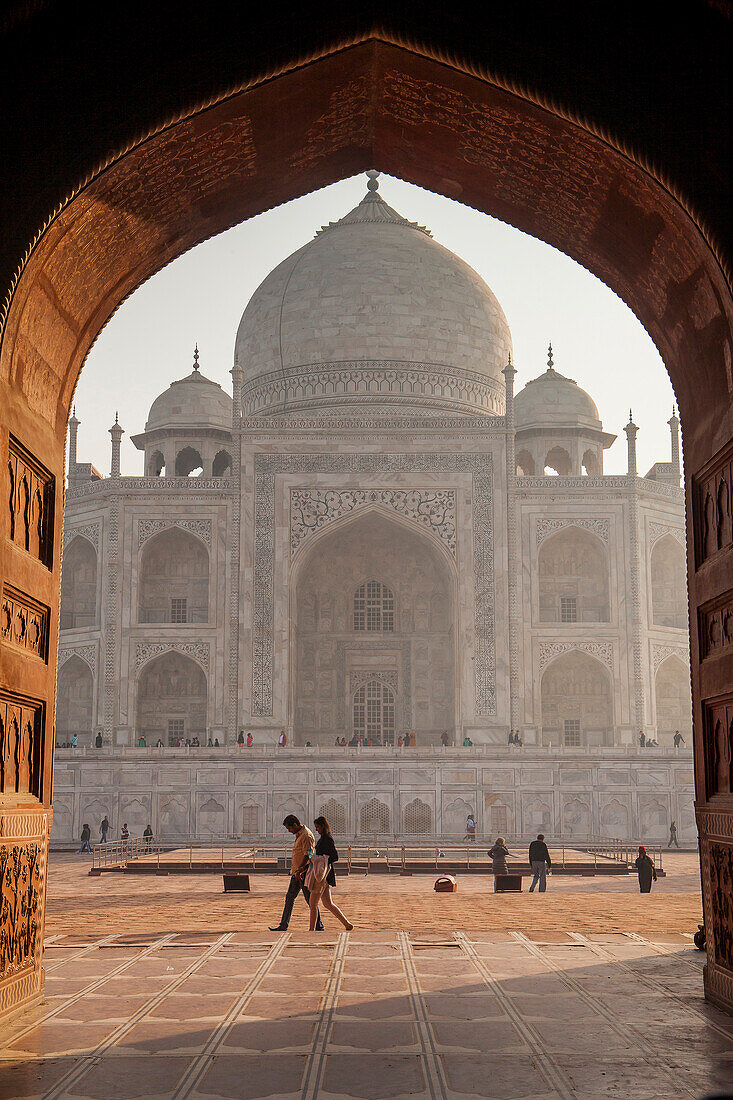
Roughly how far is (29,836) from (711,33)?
483 cm

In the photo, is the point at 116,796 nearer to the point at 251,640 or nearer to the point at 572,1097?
the point at 251,640

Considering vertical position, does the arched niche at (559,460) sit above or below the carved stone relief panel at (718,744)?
above

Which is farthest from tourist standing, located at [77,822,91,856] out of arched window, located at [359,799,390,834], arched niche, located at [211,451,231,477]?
arched niche, located at [211,451,231,477]

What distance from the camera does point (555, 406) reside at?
3195cm

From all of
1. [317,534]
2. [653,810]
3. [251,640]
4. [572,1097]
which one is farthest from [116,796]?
[572,1097]

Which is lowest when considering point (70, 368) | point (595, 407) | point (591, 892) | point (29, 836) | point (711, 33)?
point (591, 892)

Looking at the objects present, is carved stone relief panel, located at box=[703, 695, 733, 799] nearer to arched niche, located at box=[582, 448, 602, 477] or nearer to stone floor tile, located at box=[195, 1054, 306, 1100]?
stone floor tile, located at box=[195, 1054, 306, 1100]

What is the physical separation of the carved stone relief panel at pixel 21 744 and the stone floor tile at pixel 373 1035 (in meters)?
1.82

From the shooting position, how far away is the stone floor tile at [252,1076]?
175 inches

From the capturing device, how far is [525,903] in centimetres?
1211

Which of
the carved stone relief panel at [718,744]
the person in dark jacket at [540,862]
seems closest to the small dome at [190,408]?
the person in dark jacket at [540,862]

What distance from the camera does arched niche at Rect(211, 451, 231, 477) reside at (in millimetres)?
31781

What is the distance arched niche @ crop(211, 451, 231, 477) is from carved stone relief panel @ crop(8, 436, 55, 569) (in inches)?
1006

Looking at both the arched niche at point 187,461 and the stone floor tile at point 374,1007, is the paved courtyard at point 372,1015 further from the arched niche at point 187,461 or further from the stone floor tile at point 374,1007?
the arched niche at point 187,461
